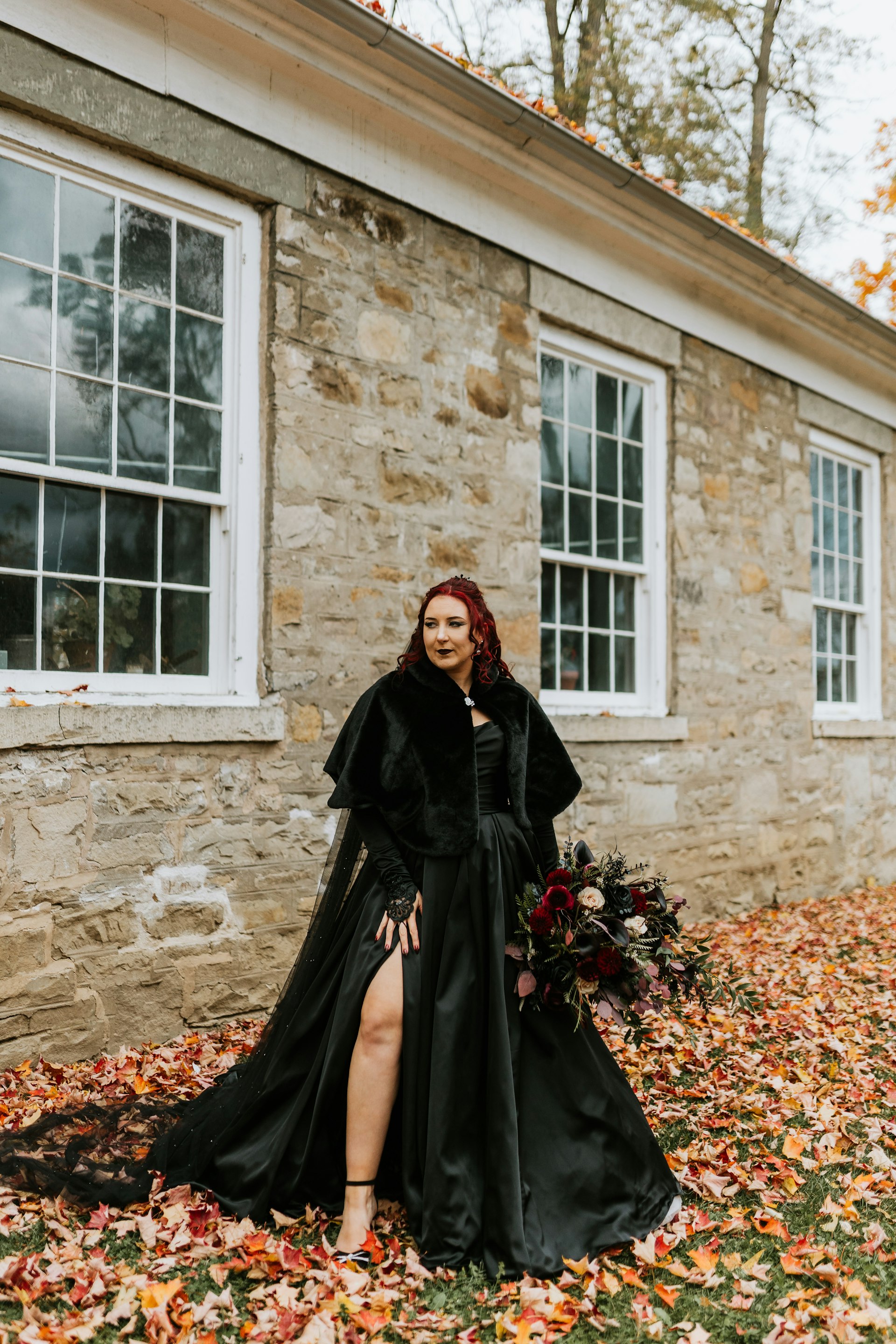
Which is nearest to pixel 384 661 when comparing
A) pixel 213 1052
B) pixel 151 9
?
pixel 213 1052

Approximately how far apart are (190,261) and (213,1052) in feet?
11.0

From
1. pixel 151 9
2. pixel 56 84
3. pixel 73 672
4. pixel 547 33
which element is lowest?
pixel 73 672

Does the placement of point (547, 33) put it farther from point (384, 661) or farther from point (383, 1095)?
point (383, 1095)

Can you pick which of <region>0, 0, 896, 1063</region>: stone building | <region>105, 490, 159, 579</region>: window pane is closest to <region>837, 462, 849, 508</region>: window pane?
<region>0, 0, 896, 1063</region>: stone building

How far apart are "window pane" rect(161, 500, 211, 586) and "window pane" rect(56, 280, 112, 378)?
63cm

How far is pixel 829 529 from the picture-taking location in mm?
8836

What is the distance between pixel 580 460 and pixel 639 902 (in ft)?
13.4

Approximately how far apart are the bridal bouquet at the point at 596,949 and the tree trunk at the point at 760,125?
489 inches

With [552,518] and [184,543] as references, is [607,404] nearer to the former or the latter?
[552,518]

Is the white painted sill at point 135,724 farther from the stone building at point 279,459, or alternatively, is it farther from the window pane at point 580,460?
the window pane at point 580,460

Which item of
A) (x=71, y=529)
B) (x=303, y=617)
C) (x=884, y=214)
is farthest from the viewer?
(x=884, y=214)

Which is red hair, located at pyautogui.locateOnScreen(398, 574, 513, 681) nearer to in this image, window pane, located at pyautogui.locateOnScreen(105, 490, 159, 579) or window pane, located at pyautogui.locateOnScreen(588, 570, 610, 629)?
window pane, located at pyautogui.locateOnScreen(105, 490, 159, 579)

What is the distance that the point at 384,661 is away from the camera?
205 inches

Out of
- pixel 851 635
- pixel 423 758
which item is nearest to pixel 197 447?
pixel 423 758
